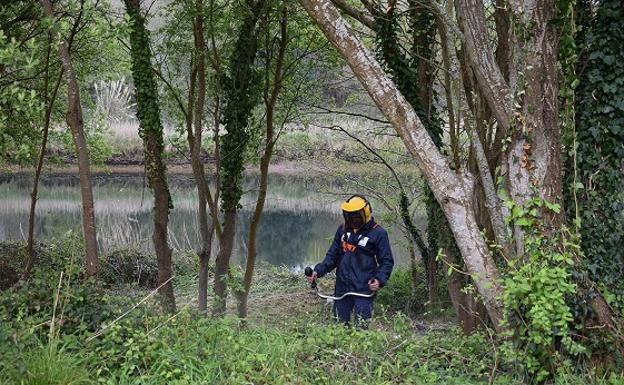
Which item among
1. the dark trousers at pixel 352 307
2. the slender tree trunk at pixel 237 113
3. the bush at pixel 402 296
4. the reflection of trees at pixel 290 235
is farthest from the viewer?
the reflection of trees at pixel 290 235

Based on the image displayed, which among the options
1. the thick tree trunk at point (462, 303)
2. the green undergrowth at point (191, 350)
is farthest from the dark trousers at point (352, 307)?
the green undergrowth at point (191, 350)

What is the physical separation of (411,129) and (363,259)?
2169mm

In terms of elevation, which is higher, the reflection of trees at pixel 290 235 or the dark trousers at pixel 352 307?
the dark trousers at pixel 352 307

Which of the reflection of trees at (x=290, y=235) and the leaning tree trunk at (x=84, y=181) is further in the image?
the reflection of trees at (x=290, y=235)

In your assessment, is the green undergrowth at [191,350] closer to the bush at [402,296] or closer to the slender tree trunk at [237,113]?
the slender tree trunk at [237,113]

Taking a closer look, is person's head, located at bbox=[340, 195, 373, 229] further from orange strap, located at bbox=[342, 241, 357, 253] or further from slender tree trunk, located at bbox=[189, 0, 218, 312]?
slender tree trunk, located at bbox=[189, 0, 218, 312]

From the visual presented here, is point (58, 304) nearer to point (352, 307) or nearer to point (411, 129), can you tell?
point (411, 129)

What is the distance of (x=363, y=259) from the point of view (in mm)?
7176

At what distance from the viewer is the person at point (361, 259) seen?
23.2 ft

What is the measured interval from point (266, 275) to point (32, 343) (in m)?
11.0

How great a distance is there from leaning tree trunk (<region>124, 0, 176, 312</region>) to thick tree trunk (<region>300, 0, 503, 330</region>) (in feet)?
13.6

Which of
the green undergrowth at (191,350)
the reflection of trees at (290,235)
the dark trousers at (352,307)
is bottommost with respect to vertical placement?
the reflection of trees at (290,235)

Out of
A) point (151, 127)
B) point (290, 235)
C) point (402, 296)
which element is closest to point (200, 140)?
point (151, 127)

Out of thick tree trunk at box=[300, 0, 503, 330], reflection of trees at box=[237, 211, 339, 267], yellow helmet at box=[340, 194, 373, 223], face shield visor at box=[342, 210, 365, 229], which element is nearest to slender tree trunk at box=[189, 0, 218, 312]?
face shield visor at box=[342, 210, 365, 229]
